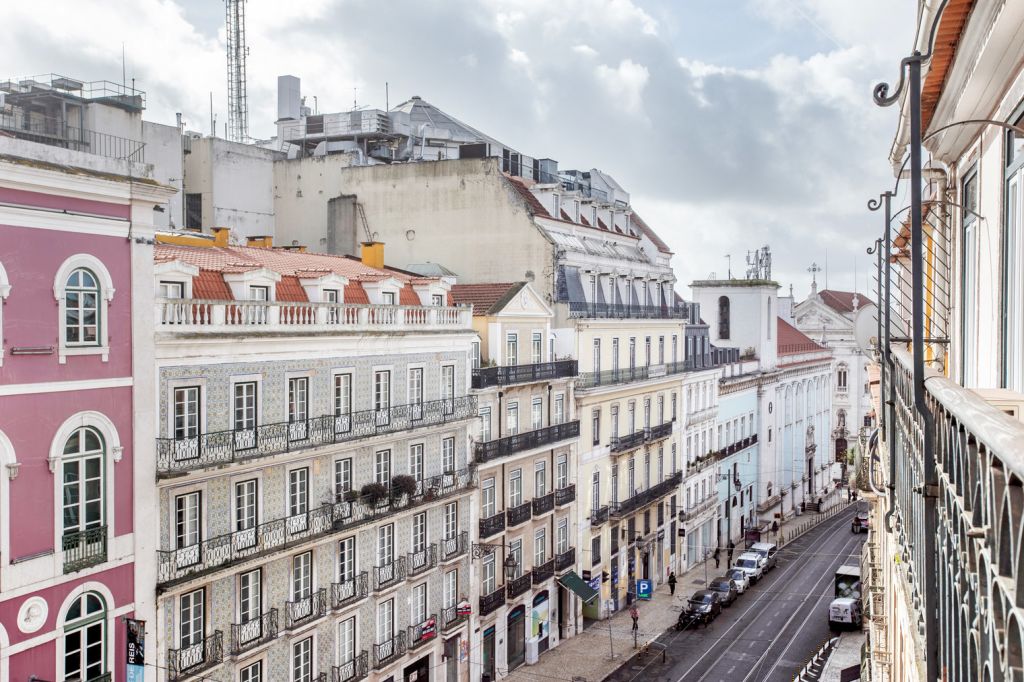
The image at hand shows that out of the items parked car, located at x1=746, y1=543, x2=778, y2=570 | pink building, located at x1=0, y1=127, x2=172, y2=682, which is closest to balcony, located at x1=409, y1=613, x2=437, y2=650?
pink building, located at x1=0, y1=127, x2=172, y2=682

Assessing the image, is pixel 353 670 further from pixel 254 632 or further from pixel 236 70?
pixel 236 70

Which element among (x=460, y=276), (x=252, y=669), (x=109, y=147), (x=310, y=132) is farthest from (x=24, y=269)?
(x=310, y=132)

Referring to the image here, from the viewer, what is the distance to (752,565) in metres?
57.5

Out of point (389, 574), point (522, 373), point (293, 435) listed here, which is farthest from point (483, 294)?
point (293, 435)

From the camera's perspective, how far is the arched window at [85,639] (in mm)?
A: 22297

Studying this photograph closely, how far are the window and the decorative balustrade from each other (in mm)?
2319

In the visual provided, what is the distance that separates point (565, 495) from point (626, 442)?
6.98m

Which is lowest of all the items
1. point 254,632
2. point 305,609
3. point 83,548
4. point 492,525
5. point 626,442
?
point 254,632

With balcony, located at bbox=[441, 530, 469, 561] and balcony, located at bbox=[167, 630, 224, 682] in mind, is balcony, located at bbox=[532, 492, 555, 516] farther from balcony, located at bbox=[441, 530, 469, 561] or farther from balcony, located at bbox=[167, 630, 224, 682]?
balcony, located at bbox=[167, 630, 224, 682]

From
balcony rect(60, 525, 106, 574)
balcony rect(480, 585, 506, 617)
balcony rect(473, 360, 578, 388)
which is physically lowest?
balcony rect(480, 585, 506, 617)

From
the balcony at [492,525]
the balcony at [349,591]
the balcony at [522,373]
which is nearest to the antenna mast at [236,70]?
the balcony at [522,373]

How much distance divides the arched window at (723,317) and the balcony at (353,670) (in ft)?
167

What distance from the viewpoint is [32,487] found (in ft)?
70.4

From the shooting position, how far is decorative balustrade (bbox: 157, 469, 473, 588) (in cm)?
2498
